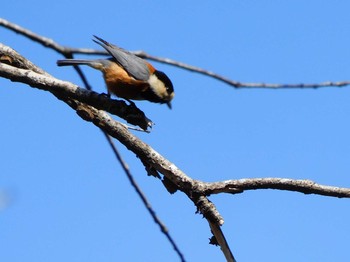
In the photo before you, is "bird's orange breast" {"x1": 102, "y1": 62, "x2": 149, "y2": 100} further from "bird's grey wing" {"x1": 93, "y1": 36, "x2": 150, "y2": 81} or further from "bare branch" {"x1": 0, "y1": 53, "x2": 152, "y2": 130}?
"bare branch" {"x1": 0, "y1": 53, "x2": 152, "y2": 130}

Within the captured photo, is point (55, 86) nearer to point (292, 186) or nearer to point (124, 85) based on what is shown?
point (292, 186)

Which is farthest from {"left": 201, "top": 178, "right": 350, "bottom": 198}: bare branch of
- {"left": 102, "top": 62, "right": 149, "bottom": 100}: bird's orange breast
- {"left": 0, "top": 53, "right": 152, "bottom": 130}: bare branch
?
{"left": 102, "top": 62, "right": 149, "bottom": 100}: bird's orange breast

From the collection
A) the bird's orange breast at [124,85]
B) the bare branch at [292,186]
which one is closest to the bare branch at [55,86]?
the bare branch at [292,186]

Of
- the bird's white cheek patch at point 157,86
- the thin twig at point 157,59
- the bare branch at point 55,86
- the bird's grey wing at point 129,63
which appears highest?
the bird's grey wing at point 129,63

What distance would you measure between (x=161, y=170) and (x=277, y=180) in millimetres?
716

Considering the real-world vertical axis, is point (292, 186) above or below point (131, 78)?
below

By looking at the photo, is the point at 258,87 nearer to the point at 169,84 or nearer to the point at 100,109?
the point at 100,109

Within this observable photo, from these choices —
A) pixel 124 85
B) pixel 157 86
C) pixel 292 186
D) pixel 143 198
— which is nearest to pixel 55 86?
pixel 143 198

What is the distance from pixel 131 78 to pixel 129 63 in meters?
0.16

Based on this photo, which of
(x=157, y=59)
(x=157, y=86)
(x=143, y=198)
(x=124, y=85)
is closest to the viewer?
(x=157, y=59)

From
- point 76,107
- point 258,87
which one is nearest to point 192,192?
point 76,107

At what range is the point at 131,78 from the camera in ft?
17.2

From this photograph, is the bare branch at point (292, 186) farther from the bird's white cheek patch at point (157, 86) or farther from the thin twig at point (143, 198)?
the bird's white cheek patch at point (157, 86)

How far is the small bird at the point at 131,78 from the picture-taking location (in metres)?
5.22
